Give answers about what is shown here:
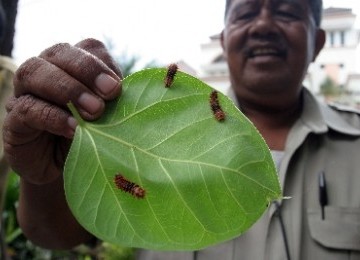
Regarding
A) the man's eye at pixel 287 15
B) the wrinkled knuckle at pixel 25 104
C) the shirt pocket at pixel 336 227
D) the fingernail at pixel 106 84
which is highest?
the fingernail at pixel 106 84

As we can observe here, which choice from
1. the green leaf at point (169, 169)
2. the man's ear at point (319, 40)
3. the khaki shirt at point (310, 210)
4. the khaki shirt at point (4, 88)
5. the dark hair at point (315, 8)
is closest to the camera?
the green leaf at point (169, 169)

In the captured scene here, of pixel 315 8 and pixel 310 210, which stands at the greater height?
pixel 315 8

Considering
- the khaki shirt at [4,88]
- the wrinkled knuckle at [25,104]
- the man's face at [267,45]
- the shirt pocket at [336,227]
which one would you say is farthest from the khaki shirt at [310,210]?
the wrinkled knuckle at [25,104]

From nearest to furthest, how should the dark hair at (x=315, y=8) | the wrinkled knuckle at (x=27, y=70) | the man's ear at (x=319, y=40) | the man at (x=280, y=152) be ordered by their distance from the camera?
the wrinkled knuckle at (x=27, y=70), the man at (x=280, y=152), the dark hair at (x=315, y=8), the man's ear at (x=319, y=40)

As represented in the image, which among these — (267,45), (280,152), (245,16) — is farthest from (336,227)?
(245,16)

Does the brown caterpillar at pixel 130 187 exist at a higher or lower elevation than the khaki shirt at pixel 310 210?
higher

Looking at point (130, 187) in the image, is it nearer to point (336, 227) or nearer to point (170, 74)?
point (170, 74)

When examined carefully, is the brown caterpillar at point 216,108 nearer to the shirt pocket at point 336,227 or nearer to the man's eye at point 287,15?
the shirt pocket at point 336,227

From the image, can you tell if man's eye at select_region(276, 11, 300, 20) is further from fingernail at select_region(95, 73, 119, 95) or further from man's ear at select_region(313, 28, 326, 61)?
fingernail at select_region(95, 73, 119, 95)
